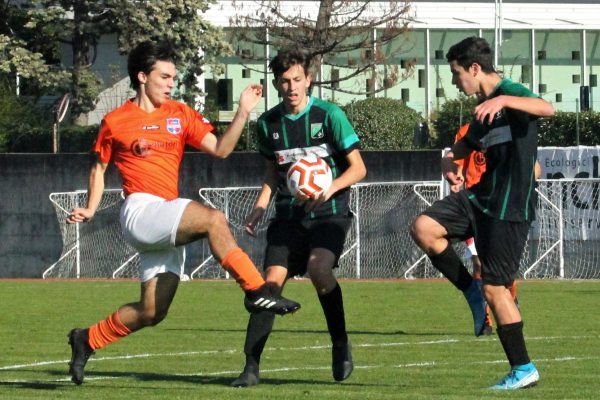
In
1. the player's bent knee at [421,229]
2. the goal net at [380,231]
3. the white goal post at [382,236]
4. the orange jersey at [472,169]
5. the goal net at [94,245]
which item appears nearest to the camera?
the player's bent knee at [421,229]

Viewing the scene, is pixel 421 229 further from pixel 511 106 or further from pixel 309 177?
pixel 511 106

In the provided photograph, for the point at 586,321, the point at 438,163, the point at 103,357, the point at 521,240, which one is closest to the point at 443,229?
the point at 521,240

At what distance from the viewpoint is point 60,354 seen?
472 inches

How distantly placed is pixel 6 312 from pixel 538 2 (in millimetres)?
38066

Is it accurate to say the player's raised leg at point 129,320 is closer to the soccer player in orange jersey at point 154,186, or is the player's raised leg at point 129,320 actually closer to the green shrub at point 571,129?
the soccer player in orange jersey at point 154,186

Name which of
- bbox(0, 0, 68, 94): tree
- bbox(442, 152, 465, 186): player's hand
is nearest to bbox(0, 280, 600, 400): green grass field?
bbox(442, 152, 465, 186): player's hand

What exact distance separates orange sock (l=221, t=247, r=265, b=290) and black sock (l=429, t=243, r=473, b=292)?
2.14 meters

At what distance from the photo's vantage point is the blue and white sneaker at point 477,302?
36.4 ft

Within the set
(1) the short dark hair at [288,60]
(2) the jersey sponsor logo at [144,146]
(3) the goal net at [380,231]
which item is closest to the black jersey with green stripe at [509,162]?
(1) the short dark hair at [288,60]

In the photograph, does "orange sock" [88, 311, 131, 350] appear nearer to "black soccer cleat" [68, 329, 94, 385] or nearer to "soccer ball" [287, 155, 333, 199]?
"black soccer cleat" [68, 329, 94, 385]

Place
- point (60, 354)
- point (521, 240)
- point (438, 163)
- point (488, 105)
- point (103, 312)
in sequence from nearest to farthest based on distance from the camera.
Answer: point (488, 105), point (521, 240), point (60, 354), point (103, 312), point (438, 163)

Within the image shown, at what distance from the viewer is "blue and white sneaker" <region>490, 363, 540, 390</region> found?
863 cm

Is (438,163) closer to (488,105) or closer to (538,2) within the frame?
(488,105)

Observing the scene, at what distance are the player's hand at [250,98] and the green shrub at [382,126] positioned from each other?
24621 mm
